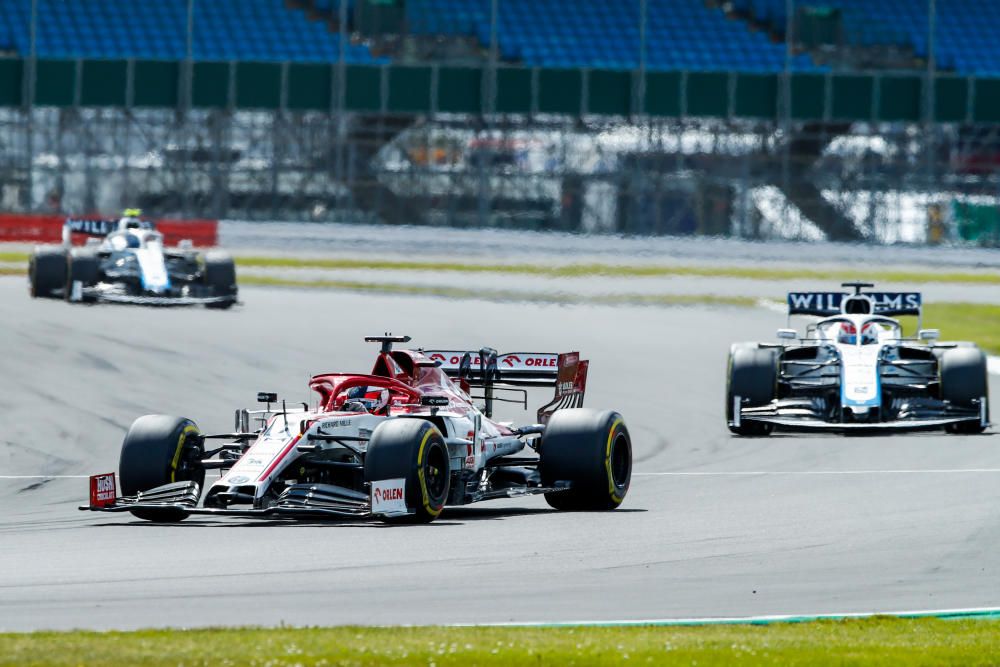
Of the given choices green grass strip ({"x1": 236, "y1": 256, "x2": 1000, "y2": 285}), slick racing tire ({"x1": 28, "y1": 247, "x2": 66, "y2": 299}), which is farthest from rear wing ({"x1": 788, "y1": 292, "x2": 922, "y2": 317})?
green grass strip ({"x1": 236, "y1": 256, "x2": 1000, "y2": 285})

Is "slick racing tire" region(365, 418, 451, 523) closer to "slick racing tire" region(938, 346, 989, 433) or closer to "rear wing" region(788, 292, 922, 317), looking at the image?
"slick racing tire" region(938, 346, 989, 433)

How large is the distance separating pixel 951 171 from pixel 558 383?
1236 inches

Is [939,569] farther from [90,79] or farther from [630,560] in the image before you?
[90,79]

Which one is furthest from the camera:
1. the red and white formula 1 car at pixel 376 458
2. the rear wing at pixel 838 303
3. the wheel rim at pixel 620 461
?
the rear wing at pixel 838 303

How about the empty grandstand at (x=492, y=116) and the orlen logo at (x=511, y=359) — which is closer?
the orlen logo at (x=511, y=359)

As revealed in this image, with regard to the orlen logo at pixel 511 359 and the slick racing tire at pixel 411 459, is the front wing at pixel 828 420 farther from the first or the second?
the slick racing tire at pixel 411 459

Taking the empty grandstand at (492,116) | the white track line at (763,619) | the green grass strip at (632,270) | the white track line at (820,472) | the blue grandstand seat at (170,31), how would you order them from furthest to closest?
the blue grandstand seat at (170,31) → the empty grandstand at (492,116) → the green grass strip at (632,270) → the white track line at (820,472) → the white track line at (763,619)

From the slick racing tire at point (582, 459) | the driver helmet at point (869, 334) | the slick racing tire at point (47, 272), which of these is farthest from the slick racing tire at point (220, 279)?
the slick racing tire at point (582, 459)

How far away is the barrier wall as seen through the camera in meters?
40.3

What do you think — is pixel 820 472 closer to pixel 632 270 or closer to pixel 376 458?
pixel 376 458

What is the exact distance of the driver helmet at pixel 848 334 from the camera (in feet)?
63.3

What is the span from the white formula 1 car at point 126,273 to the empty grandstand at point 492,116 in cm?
1167

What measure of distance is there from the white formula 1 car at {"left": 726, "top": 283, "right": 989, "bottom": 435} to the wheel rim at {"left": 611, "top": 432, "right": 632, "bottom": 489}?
4888 mm

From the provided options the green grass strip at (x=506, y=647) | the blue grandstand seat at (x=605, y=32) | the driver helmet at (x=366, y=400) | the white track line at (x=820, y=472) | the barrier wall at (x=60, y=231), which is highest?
the blue grandstand seat at (x=605, y=32)
